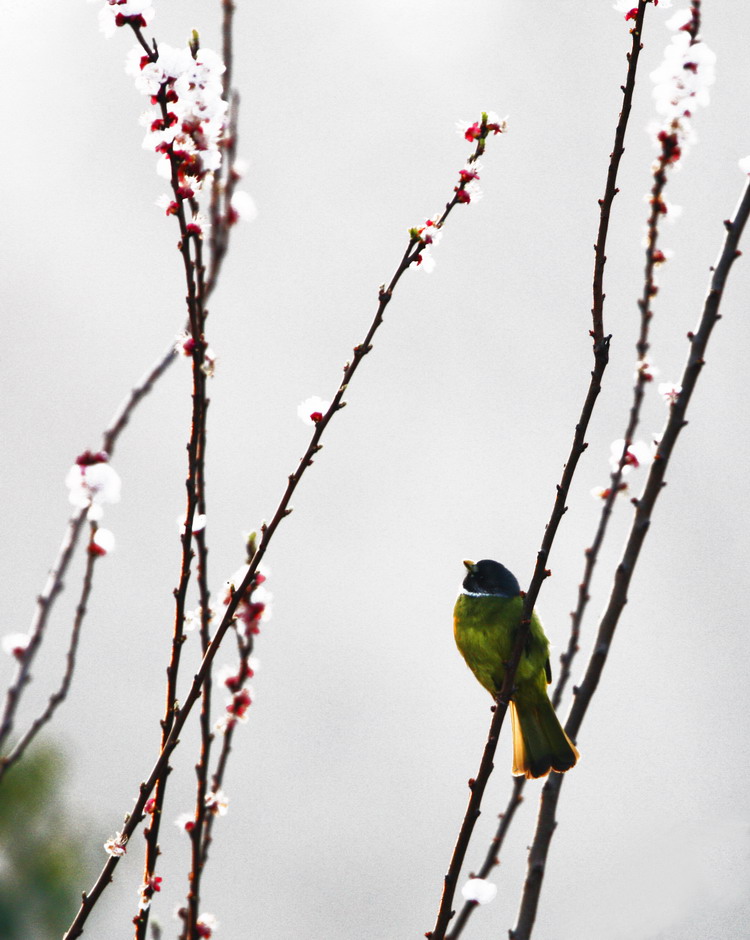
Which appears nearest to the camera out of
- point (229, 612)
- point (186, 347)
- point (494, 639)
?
point (229, 612)

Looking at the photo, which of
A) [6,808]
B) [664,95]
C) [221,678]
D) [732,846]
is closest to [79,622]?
[221,678]

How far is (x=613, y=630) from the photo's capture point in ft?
5.08

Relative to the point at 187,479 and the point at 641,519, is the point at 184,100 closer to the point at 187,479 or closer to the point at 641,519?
the point at 187,479

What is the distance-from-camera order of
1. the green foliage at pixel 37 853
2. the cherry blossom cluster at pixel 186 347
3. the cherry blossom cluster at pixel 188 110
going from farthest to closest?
the green foliage at pixel 37 853
the cherry blossom cluster at pixel 186 347
the cherry blossom cluster at pixel 188 110

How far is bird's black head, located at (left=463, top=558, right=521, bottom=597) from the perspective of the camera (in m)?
2.53

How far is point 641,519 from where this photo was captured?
5.04 feet

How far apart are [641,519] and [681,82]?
0.94 metres

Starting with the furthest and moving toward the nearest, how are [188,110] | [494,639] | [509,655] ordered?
[494,639] < [509,655] < [188,110]

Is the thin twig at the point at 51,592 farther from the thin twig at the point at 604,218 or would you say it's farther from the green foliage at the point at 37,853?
the green foliage at the point at 37,853

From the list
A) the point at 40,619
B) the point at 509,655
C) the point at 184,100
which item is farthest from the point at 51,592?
the point at 509,655

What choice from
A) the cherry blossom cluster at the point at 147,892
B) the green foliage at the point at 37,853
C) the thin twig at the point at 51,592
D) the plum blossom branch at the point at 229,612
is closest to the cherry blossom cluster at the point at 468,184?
the plum blossom branch at the point at 229,612

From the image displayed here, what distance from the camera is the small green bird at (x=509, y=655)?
2.16 metres

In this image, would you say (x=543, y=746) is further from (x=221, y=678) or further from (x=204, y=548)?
(x=204, y=548)

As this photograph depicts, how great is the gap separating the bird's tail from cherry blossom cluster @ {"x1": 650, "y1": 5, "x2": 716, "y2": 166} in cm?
125
